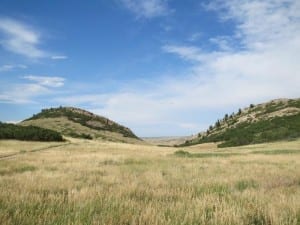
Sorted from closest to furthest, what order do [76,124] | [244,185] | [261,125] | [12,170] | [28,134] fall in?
[244,185] < [12,170] < [28,134] < [261,125] < [76,124]

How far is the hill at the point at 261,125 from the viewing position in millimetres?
80250

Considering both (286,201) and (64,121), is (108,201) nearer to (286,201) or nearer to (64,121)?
(286,201)

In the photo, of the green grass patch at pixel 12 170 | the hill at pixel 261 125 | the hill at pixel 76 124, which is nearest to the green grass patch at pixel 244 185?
the green grass patch at pixel 12 170

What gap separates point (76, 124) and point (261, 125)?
44907 mm

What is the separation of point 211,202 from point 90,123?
109 meters

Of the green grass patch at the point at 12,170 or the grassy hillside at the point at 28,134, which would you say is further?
the grassy hillside at the point at 28,134

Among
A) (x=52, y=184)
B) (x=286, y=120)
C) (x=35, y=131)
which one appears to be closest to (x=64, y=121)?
(x=35, y=131)

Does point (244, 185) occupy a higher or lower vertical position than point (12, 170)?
lower

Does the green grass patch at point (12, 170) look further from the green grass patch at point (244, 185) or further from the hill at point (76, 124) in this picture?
the hill at point (76, 124)

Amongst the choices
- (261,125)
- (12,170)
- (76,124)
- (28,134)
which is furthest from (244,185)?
(76,124)

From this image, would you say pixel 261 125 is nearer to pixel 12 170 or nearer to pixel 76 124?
pixel 76 124

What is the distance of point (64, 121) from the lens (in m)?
108

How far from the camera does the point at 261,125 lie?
9725 centimetres

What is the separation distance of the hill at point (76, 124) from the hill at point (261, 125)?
21639 millimetres
